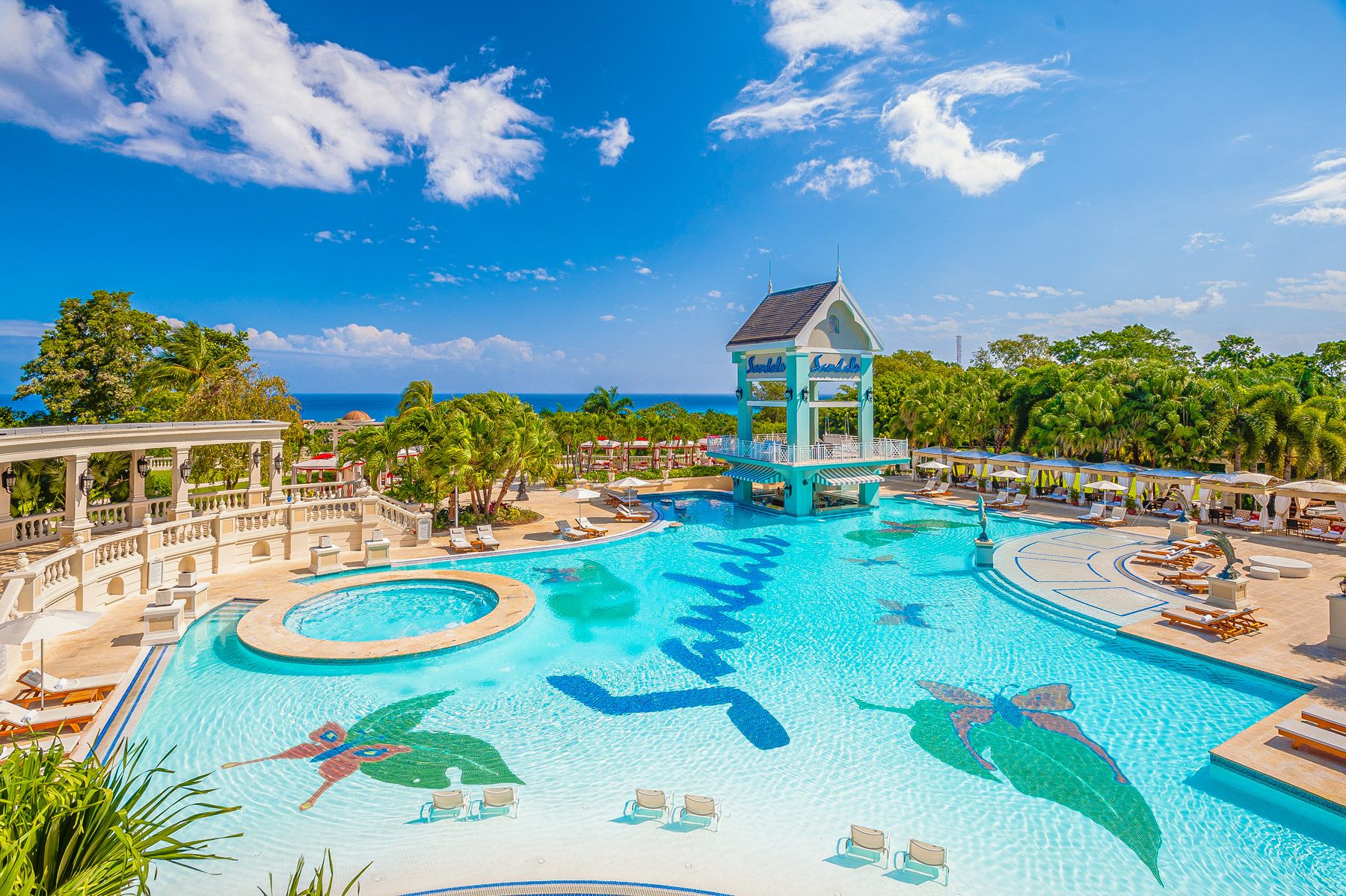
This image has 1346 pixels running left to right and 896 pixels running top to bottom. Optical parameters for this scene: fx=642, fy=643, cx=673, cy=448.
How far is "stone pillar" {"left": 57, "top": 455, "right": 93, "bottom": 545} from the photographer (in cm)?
1540

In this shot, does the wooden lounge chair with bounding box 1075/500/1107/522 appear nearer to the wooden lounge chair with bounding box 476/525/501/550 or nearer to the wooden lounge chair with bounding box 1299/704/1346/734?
the wooden lounge chair with bounding box 1299/704/1346/734

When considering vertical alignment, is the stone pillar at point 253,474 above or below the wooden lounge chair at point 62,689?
above

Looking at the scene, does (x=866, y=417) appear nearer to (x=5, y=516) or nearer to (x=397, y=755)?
(x=397, y=755)

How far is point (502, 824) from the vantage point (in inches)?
324

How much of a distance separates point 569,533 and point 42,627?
15986 millimetres

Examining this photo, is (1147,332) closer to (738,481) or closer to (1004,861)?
(738,481)

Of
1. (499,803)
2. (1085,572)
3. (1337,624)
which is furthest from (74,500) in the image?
(1337,624)

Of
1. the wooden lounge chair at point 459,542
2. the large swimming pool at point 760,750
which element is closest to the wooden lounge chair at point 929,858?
the large swimming pool at point 760,750

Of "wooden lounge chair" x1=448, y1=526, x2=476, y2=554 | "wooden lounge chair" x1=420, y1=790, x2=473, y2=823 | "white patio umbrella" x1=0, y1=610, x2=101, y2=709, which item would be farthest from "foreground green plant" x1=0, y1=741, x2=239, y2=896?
"wooden lounge chair" x1=448, y1=526, x2=476, y2=554

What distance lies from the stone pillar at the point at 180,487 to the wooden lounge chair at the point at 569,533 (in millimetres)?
11647

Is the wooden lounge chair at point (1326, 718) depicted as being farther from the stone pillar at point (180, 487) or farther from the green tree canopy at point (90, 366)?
the green tree canopy at point (90, 366)

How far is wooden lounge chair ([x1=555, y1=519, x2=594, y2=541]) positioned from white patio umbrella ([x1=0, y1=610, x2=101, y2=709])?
15.1 metres

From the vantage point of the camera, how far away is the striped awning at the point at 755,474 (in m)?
30.4

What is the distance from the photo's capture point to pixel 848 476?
1196 inches
